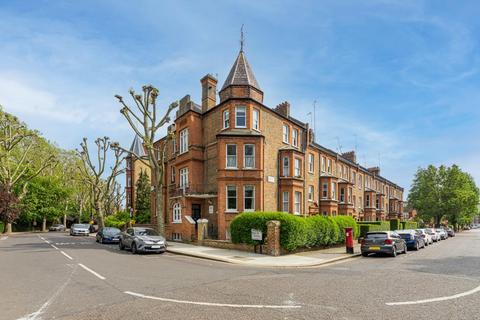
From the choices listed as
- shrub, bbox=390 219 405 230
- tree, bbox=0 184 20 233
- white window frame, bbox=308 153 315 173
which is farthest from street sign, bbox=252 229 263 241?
tree, bbox=0 184 20 233

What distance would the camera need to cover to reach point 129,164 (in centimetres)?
5778

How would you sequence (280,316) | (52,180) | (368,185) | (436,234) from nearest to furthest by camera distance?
1. (280,316)
2. (436,234)
3. (368,185)
4. (52,180)

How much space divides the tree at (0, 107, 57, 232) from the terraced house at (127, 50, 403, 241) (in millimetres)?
21986

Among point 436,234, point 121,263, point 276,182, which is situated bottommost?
point 436,234

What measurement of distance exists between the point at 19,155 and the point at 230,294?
191ft

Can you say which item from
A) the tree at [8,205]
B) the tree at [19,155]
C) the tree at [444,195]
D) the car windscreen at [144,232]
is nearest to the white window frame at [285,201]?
the car windscreen at [144,232]

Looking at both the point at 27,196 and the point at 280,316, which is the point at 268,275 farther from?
the point at 27,196

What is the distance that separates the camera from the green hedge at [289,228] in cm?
1992

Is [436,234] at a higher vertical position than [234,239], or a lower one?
lower

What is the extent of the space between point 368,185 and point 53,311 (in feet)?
173

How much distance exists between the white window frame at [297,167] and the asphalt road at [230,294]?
1713 centimetres

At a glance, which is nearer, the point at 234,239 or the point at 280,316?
the point at 280,316

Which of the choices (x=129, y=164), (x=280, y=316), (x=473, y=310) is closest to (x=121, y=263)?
(x=280, y=316)

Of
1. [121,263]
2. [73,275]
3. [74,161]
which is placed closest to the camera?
[73,275]
